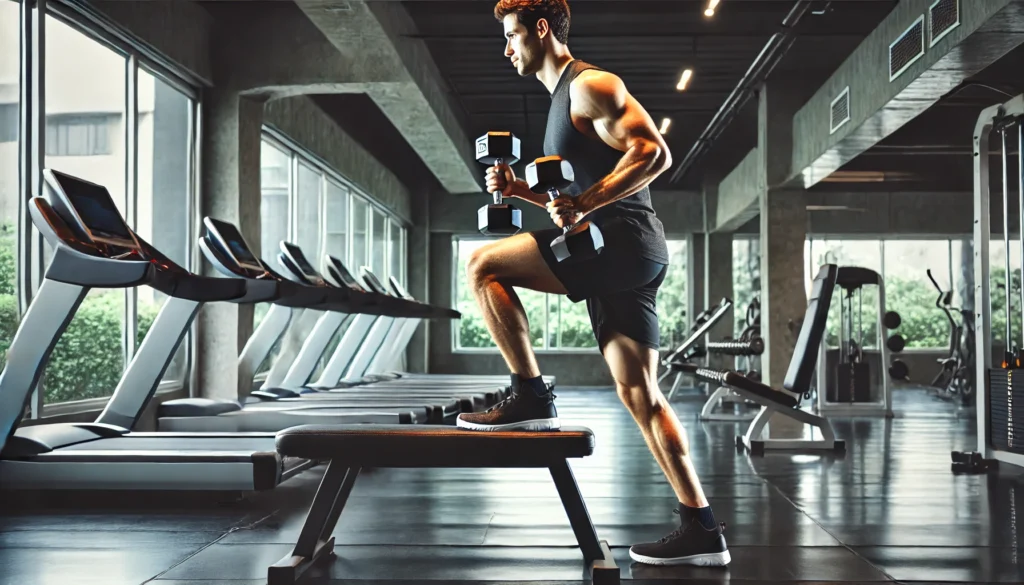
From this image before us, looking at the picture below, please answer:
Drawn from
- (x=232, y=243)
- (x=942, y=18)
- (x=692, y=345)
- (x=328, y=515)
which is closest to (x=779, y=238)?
(x=692, y=345)

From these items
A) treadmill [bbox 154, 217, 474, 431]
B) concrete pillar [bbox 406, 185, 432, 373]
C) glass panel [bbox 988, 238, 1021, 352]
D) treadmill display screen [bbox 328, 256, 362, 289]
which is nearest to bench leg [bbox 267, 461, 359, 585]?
treadmill [bbox 154, 217, 474, 431]

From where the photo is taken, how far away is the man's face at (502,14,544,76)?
2811 millimetres

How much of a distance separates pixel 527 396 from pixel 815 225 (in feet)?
47.2

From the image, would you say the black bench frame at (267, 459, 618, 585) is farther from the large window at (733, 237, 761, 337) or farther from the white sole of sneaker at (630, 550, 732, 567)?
the large window at (733, 237, 761, 337)

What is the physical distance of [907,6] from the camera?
6.27 meters

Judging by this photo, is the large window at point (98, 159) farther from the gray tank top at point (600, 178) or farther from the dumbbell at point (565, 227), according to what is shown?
the dumbbell at point (565, 227)

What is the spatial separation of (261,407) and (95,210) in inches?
89.3

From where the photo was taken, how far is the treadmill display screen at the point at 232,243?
522 cm

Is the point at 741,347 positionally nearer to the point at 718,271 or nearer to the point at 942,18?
the point at 942,18

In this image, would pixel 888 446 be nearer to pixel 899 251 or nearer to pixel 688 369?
pixel 688 369

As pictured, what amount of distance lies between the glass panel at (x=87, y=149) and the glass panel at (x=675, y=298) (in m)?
11.2

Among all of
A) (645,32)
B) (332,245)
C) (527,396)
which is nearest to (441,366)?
(332,245)

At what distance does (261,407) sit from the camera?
6.15m

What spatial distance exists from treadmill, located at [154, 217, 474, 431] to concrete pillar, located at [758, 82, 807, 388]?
4225mm
